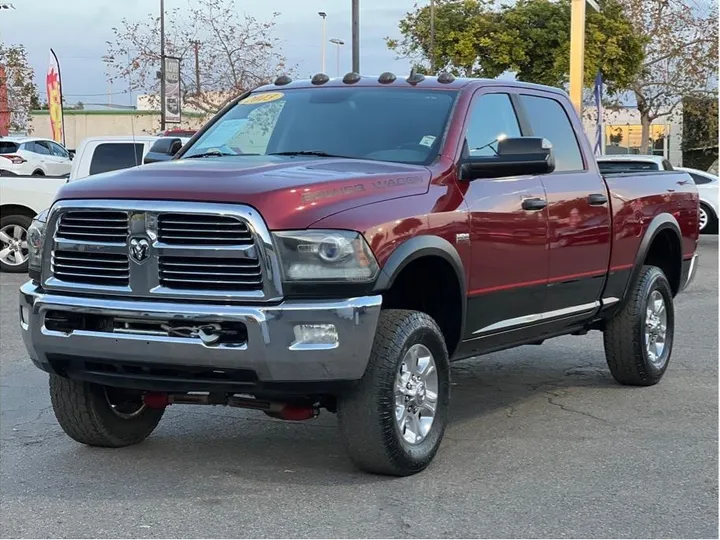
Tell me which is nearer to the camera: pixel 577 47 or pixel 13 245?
pixel 13 245

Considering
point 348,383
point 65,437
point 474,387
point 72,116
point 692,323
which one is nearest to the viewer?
point 348,383

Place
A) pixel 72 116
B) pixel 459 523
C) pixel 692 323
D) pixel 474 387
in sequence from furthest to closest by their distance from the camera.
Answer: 1. pixel 72 116
2. pixel 692 323
3. pixel 474 387
4. pixel 459 523

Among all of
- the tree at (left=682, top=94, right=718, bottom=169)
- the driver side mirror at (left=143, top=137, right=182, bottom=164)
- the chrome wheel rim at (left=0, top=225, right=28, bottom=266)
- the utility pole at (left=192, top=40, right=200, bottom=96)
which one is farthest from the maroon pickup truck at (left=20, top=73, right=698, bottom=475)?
the tree at (left=682, top=94, right=718, bottom=169)

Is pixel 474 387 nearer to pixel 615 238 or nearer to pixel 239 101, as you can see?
pixel 615 238

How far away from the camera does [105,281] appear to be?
5.10 meters

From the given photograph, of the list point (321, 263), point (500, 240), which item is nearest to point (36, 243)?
point (321, 263)

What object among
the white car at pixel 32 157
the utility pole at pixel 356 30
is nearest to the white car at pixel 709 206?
the utility pole at pixel 356 30

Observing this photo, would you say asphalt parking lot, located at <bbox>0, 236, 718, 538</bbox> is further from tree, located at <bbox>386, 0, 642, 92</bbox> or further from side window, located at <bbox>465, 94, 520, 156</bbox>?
tree, located at <bbox>386, 0, 642, 92</bbox>

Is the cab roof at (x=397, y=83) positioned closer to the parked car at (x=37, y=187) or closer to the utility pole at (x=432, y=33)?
the parked car at (x=37, y=187)

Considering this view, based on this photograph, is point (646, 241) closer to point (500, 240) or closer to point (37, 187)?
point (500, 240)

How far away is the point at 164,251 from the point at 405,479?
1.58 m

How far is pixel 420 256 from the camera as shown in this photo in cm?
527

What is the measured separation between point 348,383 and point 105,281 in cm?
121

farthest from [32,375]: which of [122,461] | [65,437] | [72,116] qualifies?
[72,116]
